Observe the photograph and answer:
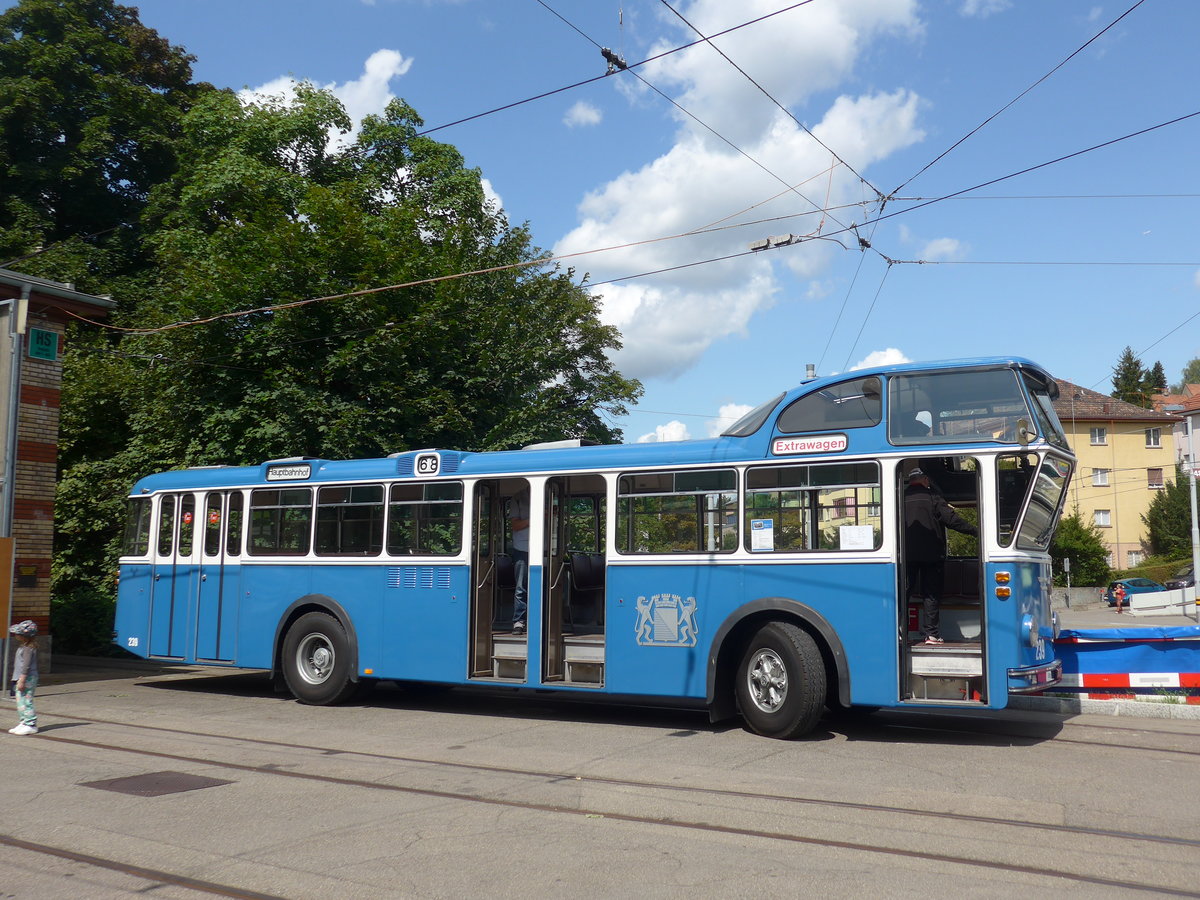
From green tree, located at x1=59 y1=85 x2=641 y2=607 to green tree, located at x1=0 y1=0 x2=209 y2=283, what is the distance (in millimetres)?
6154

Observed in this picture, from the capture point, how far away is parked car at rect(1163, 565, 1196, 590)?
4555 centimetres

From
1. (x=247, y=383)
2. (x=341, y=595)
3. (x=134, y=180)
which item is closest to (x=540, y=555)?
(x=341, y=595)

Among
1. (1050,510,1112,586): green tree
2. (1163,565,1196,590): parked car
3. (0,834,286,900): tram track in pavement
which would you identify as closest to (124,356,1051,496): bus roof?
(0,834,286,900): tram track in pavement

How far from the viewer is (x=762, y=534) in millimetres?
10211

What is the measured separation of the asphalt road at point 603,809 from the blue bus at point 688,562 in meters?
0.72

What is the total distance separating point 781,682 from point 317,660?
6440 millimetres

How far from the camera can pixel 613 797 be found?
7516mm

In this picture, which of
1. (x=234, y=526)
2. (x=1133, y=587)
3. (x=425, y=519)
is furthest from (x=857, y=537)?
(x=1133, y=587)

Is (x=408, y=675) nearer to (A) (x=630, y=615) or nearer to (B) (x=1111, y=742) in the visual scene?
(A) (x=630, y=615)

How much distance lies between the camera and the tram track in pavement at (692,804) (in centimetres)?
575

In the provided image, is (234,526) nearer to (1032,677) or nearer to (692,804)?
(692,804)

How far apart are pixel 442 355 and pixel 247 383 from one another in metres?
4.26

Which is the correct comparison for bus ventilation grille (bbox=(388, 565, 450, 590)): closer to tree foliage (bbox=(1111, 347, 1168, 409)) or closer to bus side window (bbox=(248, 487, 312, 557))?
bus side window (bbox=(248, 487, 312, 557))

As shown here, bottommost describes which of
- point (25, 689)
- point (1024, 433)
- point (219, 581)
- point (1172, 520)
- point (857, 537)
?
point (25, 689)
